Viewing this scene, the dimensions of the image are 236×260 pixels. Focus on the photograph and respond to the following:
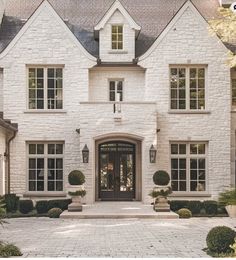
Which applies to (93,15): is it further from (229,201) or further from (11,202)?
(229,201)

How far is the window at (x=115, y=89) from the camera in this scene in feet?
74.7

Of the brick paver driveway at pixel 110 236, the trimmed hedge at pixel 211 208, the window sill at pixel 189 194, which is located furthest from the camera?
the window sill at pixel 189 194

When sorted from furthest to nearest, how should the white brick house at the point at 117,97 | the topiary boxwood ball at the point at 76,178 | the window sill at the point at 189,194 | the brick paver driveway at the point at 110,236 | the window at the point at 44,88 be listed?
the window at the point at 44,88, the white brick house at the point at 117,97, the window sill at the point at 189,194, the topiary boxwood ball at the point at 76,178, the brick paver driveway at the point at 110,236

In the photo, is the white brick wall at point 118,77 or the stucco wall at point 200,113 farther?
the white brick wall at point 118,77

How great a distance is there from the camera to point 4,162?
21.6m

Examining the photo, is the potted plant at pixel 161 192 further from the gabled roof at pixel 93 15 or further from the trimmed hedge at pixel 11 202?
the gabled roof at pixel 93 15

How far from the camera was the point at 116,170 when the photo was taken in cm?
2306

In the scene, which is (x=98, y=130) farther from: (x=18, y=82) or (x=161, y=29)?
(x=161, y=29)

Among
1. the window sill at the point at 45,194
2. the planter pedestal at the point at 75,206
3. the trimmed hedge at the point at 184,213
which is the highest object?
the window sill at the point at 45,194

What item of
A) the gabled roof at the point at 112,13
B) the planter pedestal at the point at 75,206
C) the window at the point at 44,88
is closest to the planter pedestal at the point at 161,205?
the planter pedestal at the point at 75,206

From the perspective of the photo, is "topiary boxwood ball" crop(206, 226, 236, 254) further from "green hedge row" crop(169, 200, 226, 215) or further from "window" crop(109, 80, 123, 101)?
"window" crop(109, 80, 123, 101)

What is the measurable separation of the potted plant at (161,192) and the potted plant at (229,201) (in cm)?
229

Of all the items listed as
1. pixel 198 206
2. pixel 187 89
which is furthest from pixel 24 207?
pixel 187 89

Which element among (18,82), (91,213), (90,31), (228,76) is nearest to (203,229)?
(91,213)
